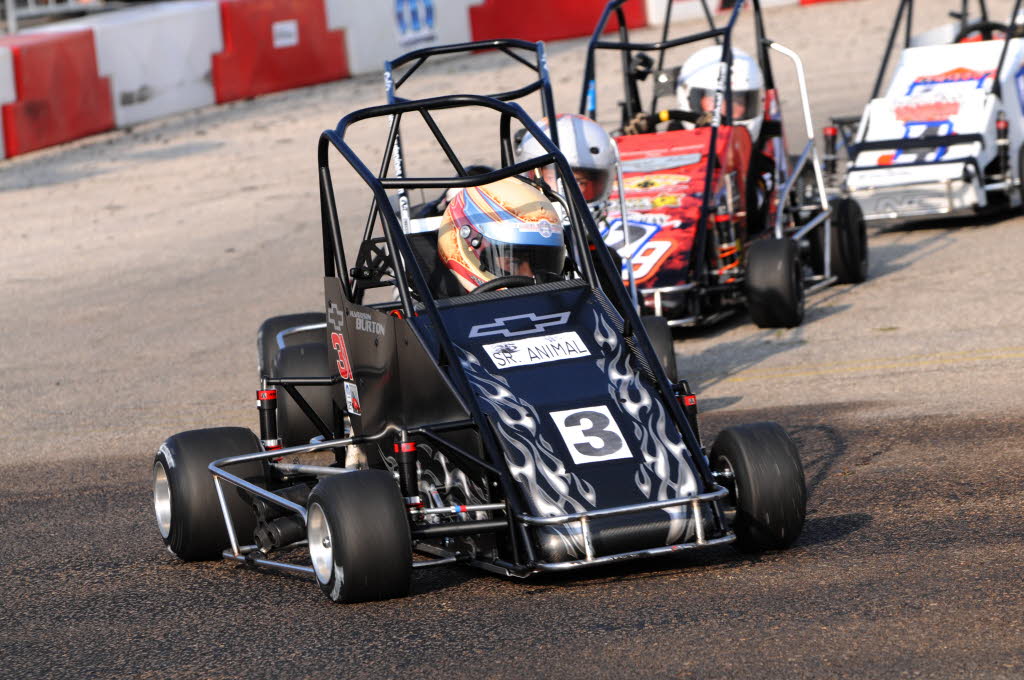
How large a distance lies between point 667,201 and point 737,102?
1.69 metres

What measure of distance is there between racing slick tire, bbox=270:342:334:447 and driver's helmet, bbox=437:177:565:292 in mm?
977

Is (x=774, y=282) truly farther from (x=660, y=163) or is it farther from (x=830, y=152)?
(x=830, y=152)

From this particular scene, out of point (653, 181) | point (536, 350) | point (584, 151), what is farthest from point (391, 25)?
point (536, 350)

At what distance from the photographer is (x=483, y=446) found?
4957 mm

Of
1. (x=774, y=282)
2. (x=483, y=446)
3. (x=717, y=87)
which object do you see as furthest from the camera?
(x=717, y=87)

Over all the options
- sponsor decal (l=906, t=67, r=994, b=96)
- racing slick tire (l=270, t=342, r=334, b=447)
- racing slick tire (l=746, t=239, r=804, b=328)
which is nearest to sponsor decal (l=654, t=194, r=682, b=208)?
racing slick tire (l=746, t=239, r=804, b=328)

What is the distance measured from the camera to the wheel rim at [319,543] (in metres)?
4.81

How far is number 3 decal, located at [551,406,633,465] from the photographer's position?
489cm

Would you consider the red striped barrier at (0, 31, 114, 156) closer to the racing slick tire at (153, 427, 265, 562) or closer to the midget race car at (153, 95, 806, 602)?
the midget race car at (153, 95, 806, 602)

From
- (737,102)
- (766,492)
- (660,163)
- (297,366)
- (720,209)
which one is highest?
(737,102)

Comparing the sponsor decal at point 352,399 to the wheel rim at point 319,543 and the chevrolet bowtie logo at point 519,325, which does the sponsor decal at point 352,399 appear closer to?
the chevrolet bowtie logo at point 519,325

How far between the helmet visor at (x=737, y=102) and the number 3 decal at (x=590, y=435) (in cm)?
625

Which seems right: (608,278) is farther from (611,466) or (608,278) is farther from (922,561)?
(922,561)

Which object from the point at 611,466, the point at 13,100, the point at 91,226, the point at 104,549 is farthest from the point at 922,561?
the point at 13,100
